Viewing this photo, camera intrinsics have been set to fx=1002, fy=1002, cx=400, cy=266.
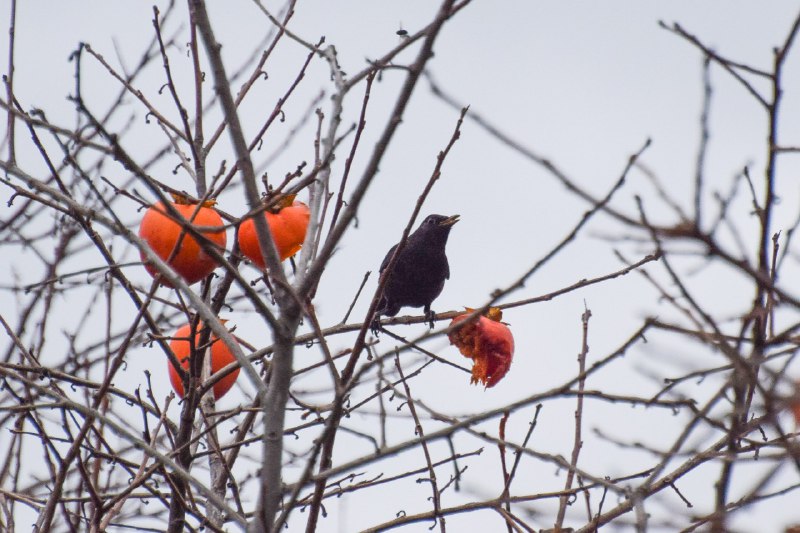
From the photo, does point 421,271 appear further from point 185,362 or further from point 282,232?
point 282,232

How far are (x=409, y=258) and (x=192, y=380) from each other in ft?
10.7

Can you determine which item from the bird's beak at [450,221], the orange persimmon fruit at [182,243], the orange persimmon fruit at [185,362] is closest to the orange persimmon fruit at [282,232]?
the orange persimmon fruit at [182,243]

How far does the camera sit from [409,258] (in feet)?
20.4

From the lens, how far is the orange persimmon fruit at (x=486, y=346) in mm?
3383

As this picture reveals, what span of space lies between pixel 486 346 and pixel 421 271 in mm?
2823

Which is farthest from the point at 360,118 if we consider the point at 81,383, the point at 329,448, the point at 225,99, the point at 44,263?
the point at 44,263

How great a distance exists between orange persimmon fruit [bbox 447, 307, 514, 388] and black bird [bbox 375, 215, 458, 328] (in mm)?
2575

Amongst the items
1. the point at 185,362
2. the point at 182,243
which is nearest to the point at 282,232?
the point at 182,243

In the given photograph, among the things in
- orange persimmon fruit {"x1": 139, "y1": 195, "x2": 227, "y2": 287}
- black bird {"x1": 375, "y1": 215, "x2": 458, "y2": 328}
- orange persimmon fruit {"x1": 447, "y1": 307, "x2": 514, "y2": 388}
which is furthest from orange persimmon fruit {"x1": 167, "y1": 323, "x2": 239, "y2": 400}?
black bird {"x1": 375, "y1": 215, "x2": 458, "y2": 328}

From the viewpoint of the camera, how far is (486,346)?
3.39 meters

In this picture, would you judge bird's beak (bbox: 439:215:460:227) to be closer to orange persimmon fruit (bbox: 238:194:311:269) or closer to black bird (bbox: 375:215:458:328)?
black bird (bbox: 375:215:458:328)

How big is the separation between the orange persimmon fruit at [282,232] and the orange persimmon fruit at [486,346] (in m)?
0.61

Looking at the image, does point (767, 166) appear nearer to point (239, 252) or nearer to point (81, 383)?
point (239, 252)

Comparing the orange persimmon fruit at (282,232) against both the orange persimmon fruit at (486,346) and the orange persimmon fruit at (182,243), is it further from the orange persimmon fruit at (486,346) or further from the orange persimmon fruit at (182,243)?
the orange persimmon fruit at (486,346)
